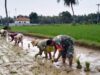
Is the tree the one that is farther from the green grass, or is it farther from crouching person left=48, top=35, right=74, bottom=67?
crouching person left=48, top=35, right=74, bottom=67

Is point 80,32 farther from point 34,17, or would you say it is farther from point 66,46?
point 34,17

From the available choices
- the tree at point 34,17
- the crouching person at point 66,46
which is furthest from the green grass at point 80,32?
the tree at point 34,17

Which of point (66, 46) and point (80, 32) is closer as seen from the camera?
point (66, 46)

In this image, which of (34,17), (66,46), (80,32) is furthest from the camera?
(34,17)

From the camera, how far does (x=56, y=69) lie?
1000 cm

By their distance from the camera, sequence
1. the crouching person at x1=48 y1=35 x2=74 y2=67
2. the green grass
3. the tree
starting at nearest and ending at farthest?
the crouching person at x1=48 y1=35 x2=74 y2=67 < the green grass < the tree

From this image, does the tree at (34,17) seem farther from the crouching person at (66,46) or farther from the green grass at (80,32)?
the crouching person at (66,46)

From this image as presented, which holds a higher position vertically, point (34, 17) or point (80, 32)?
point (34, 17)

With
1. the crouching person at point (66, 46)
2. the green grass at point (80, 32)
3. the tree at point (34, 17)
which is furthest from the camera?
the tree at point (34, 17)

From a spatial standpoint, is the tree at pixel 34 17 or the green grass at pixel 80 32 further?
the tree at pixel 34 17

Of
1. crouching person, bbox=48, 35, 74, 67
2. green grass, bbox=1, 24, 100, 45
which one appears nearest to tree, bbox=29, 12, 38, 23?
green grass, bbox=1, 24, 100, 45

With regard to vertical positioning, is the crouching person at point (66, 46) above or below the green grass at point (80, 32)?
above

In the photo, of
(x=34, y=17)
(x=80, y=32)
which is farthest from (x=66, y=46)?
(x=34, y=17)

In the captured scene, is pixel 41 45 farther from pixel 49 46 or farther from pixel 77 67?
pixel 77 67
